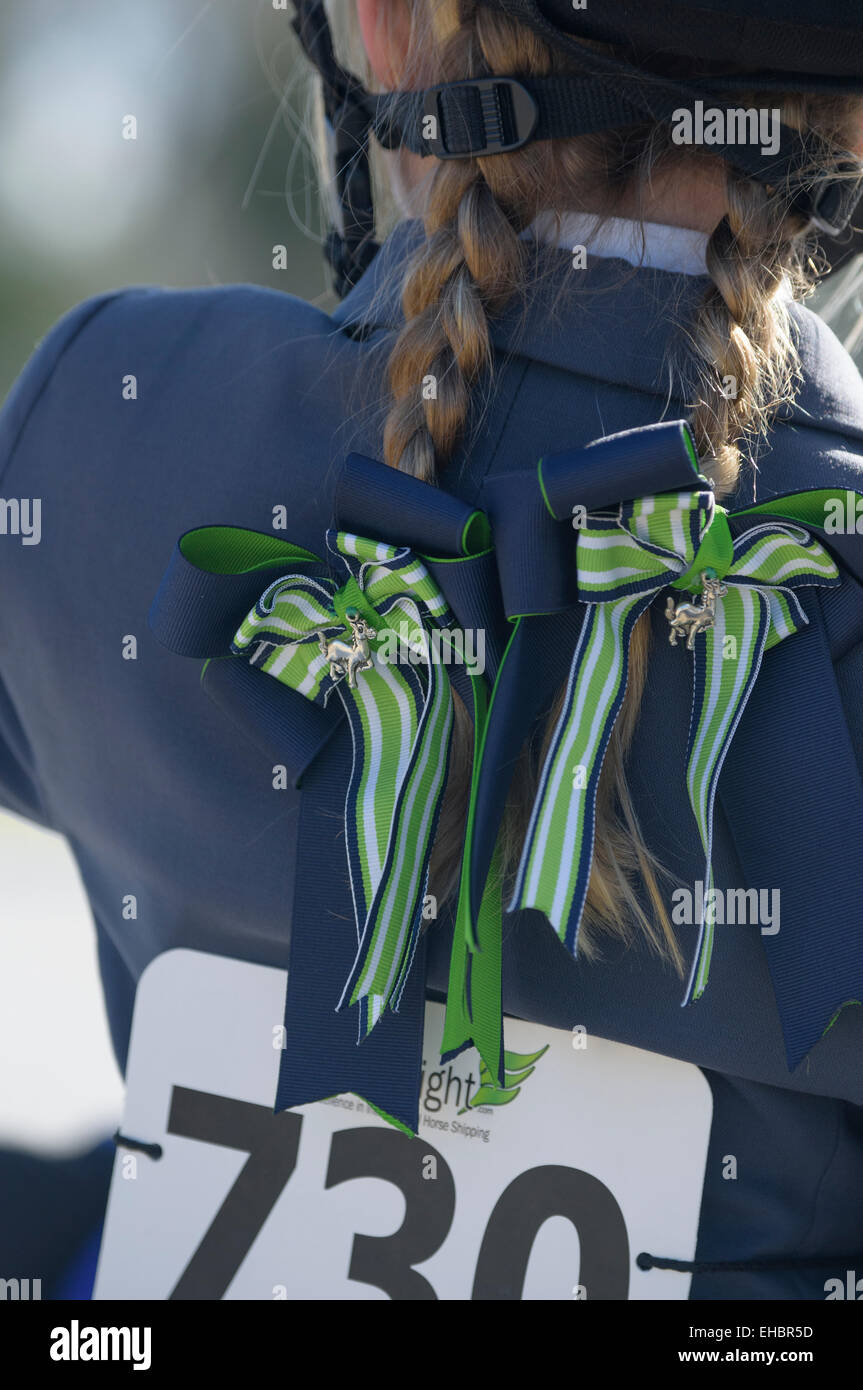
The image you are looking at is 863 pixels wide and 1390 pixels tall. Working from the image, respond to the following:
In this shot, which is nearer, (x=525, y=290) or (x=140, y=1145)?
(x=525, y=290)

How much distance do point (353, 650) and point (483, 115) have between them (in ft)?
1.17

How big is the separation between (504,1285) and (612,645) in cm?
46

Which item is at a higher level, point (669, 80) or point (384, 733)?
point (669, 80)

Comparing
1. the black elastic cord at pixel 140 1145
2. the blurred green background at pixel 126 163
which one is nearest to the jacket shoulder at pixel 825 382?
the black elastic cord at pixel 140 1145

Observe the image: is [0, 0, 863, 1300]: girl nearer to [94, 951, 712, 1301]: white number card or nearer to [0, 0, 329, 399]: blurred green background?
[94, 951, 712, 1301]: white number card

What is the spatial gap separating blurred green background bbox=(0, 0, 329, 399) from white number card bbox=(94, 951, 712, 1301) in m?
6.64

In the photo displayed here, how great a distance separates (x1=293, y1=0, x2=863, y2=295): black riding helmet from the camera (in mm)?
784

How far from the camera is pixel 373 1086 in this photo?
90cm

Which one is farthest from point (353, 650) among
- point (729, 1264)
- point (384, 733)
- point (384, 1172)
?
point (729, 1264)

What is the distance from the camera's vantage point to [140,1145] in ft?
3.35

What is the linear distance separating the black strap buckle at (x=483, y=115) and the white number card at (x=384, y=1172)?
1.95ft

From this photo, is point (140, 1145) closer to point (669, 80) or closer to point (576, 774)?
point (576, 774)

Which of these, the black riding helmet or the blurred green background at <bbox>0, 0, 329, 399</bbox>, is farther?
the blurred green background at <bbox>0, 0, 329, 399</bbox>

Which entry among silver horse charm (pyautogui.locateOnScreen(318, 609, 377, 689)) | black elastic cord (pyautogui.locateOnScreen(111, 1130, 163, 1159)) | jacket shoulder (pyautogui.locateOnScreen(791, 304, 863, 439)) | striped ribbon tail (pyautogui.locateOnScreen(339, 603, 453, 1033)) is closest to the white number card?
black elastic cord (pyautogui.locateOnScreen(111, 1130, 163, 1159))
